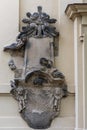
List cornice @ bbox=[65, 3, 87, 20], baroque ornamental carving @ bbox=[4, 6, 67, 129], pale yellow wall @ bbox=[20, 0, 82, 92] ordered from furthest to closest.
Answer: pale yellow wall @ bbox=[20, 0, 82, 92] → baroque ornamental carving @ bbox=[4, 6, 67, 129] → cornice @ bbox=[65, 3, 87, 20]

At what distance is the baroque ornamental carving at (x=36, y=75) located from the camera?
350 inches

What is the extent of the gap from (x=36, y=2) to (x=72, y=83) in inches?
68.0

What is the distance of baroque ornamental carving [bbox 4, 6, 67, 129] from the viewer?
8.90m

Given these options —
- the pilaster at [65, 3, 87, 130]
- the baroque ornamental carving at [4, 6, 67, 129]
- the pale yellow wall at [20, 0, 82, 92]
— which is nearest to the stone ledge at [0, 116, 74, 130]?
the baroque ornamental carving at [4, 6, 67, 129]

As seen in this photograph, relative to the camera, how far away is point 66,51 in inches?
358

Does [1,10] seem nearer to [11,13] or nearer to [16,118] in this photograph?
[11,13]

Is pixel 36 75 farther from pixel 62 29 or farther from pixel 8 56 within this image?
pixel 62 29

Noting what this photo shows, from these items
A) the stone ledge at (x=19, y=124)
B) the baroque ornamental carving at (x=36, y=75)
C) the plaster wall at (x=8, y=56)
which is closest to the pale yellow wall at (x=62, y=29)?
the plaster wall at (x=8, y=56)

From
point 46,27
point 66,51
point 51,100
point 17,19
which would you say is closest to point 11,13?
point 17,19

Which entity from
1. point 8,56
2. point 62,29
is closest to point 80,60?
point 62,29

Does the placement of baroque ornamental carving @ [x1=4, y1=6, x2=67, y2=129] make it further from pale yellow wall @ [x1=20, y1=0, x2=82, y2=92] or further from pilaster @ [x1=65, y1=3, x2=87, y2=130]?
pilaster @ [x1=65, y1=3, x2=87, y2=130]

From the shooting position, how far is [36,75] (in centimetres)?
895

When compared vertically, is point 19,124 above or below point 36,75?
below

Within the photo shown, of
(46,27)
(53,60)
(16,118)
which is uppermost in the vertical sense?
(46,27)
